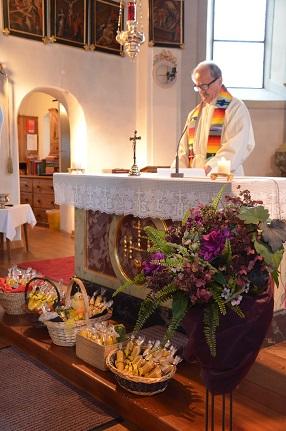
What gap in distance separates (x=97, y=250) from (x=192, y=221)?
2.30 meters

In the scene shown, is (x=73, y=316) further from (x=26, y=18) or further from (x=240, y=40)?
(x=240, y=40)

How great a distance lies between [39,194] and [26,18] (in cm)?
415

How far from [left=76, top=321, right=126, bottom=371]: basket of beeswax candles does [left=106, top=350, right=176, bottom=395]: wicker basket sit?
0.25 m

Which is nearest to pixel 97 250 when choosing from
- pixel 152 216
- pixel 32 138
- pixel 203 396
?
pixel 152 216

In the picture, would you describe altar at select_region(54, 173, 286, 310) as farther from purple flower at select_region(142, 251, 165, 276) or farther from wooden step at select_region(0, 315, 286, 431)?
purple flower at select_region(142, 251, 165, 276)

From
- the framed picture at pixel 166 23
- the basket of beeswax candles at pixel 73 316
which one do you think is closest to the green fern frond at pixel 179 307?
the basket of beeswax candles at pixel 73 316

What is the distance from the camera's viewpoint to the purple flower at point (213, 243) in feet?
5.52

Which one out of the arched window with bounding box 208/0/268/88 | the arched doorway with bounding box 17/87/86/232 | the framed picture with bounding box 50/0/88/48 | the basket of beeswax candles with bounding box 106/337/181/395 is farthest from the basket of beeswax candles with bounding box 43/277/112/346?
the arched window with bounding box 208/0/268/88

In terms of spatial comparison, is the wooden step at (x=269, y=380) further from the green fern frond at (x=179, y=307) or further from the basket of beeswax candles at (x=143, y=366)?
the green fern frond at (x=179, y=307)

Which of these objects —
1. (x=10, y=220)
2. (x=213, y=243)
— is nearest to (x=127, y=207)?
(x=213, y=243)

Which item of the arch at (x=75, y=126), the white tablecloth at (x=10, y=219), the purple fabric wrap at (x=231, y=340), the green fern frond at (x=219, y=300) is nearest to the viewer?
the green fern frond at (x=219, y=300)

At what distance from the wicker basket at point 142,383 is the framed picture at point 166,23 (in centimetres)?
710

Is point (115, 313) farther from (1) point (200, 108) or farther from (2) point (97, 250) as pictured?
(1) point (200, 108)

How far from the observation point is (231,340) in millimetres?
1744
